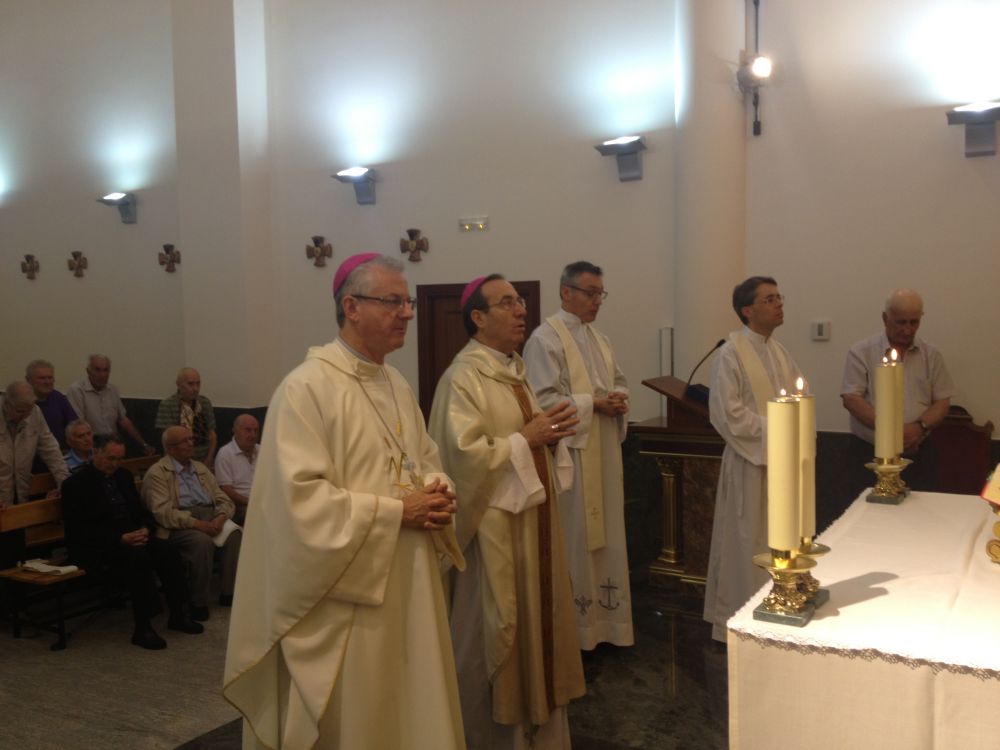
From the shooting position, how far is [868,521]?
2.68m

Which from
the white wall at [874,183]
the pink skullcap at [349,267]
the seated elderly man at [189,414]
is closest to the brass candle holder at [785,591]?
the pink skullcap at [349,267]

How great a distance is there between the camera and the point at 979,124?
577 centimetres

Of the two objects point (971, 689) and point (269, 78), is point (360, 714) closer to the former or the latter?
point (971, 689)

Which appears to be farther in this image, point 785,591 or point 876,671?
point 785,591

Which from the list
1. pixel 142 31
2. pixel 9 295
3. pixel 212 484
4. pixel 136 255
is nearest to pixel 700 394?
pixel 212 484

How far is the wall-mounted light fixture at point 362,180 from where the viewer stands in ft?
27.7

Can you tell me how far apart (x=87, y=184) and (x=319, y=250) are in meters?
3.51

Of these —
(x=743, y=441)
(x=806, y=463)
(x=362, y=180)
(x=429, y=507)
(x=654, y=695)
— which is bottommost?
(x=654, y=695)

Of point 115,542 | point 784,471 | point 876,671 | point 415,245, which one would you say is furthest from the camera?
point 415,245

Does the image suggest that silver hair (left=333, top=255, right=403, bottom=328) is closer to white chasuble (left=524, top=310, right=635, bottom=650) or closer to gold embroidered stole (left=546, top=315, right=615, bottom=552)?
white chasuble (left=524, top=310, right=635, bottom=650)

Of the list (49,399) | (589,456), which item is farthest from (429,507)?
(49,399)

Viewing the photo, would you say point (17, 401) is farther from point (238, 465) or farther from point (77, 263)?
point (77, 263)

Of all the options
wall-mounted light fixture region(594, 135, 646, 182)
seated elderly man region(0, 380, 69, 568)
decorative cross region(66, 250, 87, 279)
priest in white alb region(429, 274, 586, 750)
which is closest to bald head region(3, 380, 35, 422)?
seated elderly man region(0, 380, 69, 568)

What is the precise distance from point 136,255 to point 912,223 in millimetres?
7954
